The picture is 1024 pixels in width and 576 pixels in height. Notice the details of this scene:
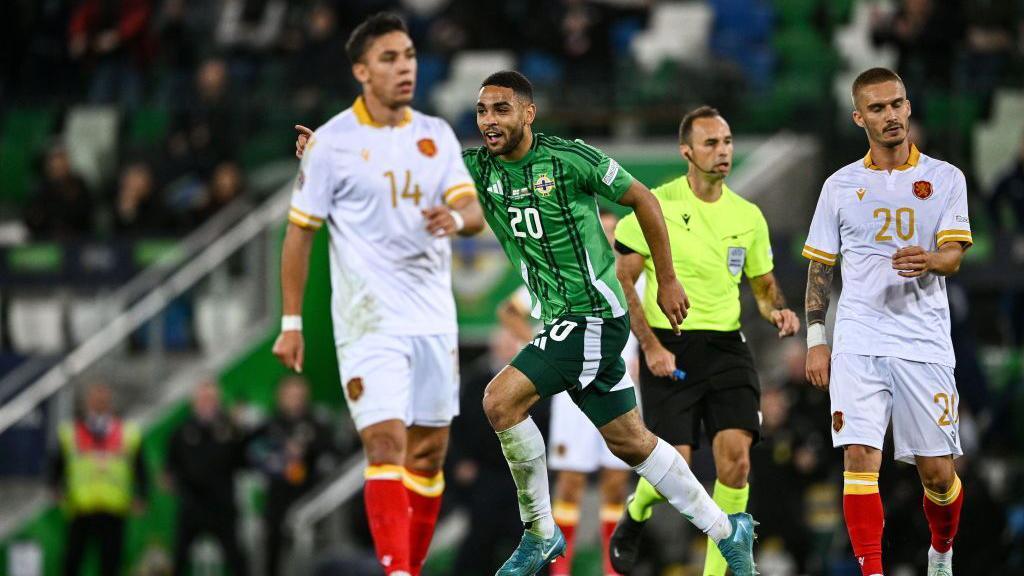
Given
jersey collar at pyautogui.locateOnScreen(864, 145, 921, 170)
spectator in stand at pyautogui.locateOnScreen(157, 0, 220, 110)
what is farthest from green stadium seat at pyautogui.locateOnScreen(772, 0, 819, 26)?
jersey collar at pyautogui.locateOnScreen(864, 145, 921, 170)

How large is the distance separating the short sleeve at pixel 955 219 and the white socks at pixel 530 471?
2103 mm

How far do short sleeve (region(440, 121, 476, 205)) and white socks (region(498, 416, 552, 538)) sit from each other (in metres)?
1.13

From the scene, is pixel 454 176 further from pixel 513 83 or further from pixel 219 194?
pixel 219 194

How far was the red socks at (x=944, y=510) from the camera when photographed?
28.4ft

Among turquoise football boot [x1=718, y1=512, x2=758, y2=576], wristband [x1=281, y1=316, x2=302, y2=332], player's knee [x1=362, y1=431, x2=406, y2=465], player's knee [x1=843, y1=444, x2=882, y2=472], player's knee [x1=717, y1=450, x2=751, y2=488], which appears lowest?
turquoise football boot [x1=718, y1=512, x2=758, y2=576]

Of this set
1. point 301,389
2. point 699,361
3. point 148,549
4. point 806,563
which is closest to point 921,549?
point 806,563

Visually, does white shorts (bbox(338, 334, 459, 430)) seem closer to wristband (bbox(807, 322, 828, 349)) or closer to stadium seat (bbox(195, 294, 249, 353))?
wristband (bbox(807, 322, 828, 349))

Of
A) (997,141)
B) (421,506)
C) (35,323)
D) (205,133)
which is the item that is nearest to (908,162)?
(421,506)

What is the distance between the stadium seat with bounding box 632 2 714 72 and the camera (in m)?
19.0

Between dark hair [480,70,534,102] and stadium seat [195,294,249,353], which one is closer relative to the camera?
dark hair [480,70,534,102]

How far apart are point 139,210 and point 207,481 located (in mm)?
3875

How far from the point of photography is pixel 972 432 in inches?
528

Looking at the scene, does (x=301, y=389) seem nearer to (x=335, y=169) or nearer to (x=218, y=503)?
(x=218, y=503)

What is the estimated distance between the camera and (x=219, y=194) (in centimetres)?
1773
